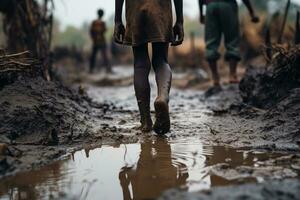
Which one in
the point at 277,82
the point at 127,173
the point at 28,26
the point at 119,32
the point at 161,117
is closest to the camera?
the point at 127,173

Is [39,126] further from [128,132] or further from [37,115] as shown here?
[128,132]

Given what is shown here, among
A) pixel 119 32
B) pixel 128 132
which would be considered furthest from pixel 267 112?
pixel 119 32

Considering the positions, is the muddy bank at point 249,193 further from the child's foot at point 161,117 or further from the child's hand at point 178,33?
the child's hand at point 178,33

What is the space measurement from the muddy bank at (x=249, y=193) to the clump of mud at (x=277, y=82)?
5.59 ft

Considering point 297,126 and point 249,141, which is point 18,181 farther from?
point 297,126

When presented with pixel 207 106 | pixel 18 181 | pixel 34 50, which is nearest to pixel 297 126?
pixel 18 181

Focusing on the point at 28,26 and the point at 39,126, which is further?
the point at 28,26

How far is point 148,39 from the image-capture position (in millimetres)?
3160

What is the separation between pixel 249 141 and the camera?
2.85 metres

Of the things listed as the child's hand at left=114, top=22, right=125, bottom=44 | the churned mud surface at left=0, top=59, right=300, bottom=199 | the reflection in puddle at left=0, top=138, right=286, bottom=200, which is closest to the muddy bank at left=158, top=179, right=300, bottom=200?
the churned mud surface at left=0, top=59, right=300, bottom=199

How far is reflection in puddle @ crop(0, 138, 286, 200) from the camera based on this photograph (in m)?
1.97

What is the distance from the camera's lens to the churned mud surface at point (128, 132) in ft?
7.34

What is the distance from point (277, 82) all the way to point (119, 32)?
1544 millimetres

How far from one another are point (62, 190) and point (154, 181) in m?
0.41
